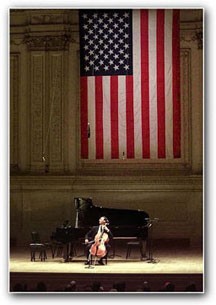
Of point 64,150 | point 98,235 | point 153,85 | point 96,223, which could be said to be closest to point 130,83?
point 153,85

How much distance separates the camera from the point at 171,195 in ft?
43.7

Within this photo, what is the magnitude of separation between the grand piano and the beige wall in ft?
0.32

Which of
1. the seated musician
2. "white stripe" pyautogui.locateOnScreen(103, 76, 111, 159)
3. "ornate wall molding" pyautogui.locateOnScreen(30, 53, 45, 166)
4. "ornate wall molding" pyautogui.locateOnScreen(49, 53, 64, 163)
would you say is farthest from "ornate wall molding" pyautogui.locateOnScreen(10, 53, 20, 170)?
the seated musician

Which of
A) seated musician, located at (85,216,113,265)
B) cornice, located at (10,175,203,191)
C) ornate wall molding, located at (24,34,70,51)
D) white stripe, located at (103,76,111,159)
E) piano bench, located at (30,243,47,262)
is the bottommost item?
piano bench, located at (30,243,47,262)

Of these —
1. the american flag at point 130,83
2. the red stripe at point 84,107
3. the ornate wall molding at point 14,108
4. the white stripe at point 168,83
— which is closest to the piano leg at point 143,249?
the american flag at point 130,83

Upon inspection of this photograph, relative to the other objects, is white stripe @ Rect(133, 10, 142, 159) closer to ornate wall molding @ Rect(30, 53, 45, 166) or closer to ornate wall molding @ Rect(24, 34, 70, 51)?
ornate wall molding @ Rect(30, 53, 45, 166)

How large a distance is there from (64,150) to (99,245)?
1337 mm

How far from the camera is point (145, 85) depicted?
12.9 meters

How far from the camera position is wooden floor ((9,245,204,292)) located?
12.4 metres

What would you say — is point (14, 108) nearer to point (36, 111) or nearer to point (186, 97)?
point (36, 111)

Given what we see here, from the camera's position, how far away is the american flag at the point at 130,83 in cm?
1270

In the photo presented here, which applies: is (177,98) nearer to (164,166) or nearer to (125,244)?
(164,166)

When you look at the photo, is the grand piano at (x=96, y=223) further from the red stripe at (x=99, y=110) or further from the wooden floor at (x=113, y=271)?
the red stripe at (x=99, y=110)

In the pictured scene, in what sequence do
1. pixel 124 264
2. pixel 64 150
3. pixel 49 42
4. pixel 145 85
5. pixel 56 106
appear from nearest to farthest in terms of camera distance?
1. pixel 124 264
2. pixel 145 85
3. pixel 56 106
4. pixel 64 150
5. pixel 49 42
